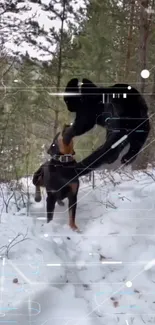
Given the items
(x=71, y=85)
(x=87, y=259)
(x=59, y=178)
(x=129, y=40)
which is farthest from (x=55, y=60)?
(x=87, y=259)

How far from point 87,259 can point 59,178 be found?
0.87 ft

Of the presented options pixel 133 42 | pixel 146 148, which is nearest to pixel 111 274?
pixel 146 148

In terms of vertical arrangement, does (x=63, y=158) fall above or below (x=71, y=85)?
below

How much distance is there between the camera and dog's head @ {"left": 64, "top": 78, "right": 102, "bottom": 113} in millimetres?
1281

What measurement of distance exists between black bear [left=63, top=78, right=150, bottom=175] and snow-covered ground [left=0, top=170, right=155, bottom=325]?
0.09 meters

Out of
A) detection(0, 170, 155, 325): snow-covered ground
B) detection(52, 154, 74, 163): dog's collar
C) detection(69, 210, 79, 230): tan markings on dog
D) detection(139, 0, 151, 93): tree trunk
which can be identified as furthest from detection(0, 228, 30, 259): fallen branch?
detection(139, 0, 151, 93): tree trunk

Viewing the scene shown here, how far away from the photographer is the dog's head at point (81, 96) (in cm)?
128

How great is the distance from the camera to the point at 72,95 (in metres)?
1.28

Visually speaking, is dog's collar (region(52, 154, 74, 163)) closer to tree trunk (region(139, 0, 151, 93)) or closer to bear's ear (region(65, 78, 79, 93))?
bear's ear (region(65, 78, 79, 93))

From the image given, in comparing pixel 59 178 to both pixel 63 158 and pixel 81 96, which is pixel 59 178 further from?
pixel 81 96

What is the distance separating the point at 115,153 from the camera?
132 cm

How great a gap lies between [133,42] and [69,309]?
0.84 meters

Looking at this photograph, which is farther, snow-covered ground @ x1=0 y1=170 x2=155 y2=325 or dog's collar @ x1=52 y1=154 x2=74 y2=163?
dog's collar @ x1=52 y1=154 x2=74 y2=163

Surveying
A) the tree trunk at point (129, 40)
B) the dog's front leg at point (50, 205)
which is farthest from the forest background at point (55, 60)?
the dog's front leg at point (50, 205)
